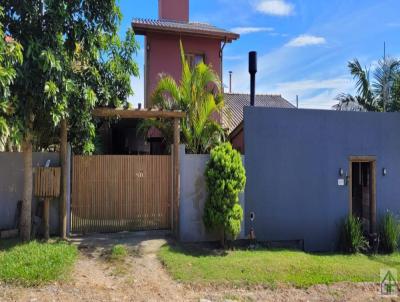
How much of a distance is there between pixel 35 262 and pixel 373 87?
12.9m

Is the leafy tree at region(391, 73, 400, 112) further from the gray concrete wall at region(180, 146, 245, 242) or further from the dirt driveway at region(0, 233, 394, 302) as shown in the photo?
the dirt driveway at region(0, 233, 394, 302)

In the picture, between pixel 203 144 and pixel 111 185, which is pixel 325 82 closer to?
pixel 203 144

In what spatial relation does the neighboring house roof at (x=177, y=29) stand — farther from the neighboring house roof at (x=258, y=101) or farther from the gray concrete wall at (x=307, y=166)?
the gray concrete wall at (x=307, y=166)

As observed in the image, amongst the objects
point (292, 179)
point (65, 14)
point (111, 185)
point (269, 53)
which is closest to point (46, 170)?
point (111, 185)

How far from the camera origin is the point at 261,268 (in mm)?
6855

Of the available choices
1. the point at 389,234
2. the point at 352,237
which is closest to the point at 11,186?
the point at 352,237

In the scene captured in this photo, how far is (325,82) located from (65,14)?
14617 mm

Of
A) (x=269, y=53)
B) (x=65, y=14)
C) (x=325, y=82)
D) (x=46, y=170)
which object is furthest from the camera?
(x=325, y=82)

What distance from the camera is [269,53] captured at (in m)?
15.5

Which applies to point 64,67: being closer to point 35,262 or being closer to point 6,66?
point 6,66

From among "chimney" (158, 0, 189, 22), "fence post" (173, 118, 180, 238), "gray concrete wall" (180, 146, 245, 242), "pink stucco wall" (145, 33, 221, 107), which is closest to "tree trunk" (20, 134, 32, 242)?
"fence post" (173, 118, 180, 238)

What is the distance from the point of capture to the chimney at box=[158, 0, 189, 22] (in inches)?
589

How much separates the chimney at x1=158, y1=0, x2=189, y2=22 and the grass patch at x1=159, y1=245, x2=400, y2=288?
34.3 ft

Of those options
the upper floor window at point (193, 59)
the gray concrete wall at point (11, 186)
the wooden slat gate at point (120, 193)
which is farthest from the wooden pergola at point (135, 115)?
the upper floor window at point (193, 59)
